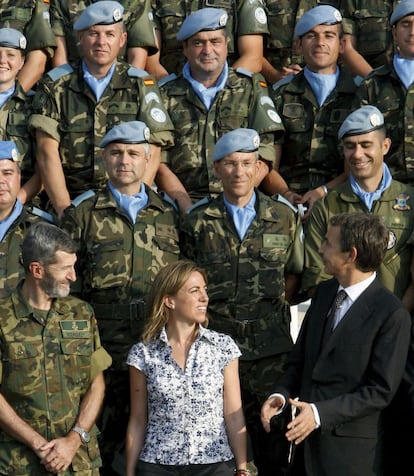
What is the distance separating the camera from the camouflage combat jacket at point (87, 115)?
7.32 meters

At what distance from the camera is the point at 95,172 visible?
289 inches

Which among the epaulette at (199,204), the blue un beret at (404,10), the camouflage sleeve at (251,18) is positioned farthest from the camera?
the camouflage sleeve at (251,18)

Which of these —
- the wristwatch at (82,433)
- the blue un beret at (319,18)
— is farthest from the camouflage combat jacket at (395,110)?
the wristwatch at (82,433)

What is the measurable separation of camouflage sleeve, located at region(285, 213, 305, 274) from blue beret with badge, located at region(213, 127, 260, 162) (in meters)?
0.51

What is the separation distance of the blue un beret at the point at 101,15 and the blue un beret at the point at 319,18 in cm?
123

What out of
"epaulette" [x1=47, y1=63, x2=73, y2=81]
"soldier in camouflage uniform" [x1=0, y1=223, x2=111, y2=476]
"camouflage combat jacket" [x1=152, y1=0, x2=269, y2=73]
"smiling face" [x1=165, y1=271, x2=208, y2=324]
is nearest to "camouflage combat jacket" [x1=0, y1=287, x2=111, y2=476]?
"soldier in camouflage uniform" [x1=0, y1=223, x2=111, y2=476]

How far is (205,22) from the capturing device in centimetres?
751

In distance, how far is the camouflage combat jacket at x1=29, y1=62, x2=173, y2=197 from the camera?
24.0 ft

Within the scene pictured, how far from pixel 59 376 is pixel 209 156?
2218 mm

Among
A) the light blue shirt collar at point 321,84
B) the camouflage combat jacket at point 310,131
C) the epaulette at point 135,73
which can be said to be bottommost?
the camouflage combat jacket at point 310,131

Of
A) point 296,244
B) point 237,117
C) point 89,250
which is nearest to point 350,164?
point 296,244

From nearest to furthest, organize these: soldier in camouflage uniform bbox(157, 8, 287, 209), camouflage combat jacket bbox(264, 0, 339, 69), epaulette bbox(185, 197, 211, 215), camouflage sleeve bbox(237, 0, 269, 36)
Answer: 1. epaulette bbox(185, 197, 211, 215)
2. soldier in camouflage uniform bbox(157, 8, 287, 209)
3. camouflage sleeve bbox(237, 0, 269, 36)
4. camouflage combat jacket bbox(264, 0, 339, 69)

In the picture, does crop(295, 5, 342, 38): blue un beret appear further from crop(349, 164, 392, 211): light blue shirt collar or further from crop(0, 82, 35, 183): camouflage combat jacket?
crop(0, 82, 35, 183): camouflage combat jacket

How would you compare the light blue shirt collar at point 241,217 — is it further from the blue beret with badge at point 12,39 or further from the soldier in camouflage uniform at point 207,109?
the blue beret with badge at point 12,39
